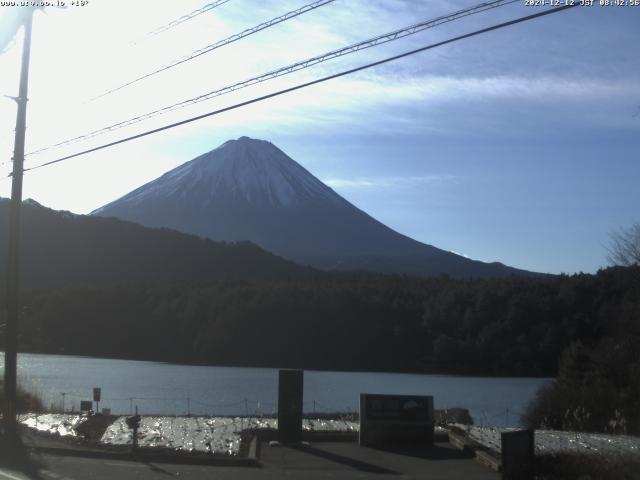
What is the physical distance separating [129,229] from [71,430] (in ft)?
198

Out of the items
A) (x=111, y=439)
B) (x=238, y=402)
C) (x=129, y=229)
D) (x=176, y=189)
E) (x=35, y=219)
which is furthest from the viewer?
(x=176, y=189)

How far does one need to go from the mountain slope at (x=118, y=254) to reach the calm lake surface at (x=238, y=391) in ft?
119

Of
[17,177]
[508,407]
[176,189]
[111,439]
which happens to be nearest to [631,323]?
[508,407]

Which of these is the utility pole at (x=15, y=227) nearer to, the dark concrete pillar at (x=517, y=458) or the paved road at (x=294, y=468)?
the paved road at (x=294, y=468)

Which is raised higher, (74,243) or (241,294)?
(74,243)

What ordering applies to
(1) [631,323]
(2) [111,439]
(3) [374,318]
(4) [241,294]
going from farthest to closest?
(4) [241,294]
(3) [374,318]
(1) [631,323]
(2) [111,439]

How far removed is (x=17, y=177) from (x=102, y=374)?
14.1 metres

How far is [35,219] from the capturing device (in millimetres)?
72688

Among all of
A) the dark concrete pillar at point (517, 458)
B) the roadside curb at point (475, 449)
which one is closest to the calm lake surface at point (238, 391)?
the roadside curb at point (475, 449)

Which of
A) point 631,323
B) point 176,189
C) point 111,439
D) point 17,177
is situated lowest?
point 111,439

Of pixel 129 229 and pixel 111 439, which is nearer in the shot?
pixel 111 439

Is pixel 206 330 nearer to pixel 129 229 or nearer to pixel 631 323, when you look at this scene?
pixel 631 323

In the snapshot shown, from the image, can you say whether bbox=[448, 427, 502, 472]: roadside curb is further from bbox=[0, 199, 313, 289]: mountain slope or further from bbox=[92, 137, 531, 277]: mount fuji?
bbox=[92, 137, 531, 277]: mount fuji

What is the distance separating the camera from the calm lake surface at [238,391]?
81.9ft
